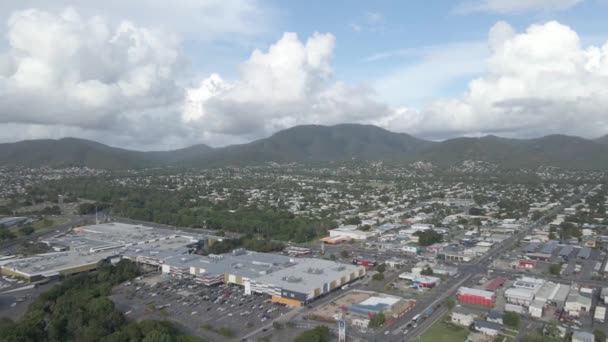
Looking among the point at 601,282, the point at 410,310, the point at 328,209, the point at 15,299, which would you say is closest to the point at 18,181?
the point at 328,209

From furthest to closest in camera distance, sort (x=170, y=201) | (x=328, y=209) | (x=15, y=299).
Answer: (x=170, y=201)
(x=328, y=209)
(x=15, y=299)

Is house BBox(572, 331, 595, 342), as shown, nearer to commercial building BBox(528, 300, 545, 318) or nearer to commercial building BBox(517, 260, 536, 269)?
commercial building BBox(528, 300, 545, 318)

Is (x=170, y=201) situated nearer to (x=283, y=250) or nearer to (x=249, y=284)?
(x=283, y=250)

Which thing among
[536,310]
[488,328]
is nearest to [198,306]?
[488,328]

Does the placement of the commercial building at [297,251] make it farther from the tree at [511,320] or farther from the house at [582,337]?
the house at [582,337]

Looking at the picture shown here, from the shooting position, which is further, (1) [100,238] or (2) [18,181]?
(2) [18,181]

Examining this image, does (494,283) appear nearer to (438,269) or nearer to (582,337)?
(438,269)

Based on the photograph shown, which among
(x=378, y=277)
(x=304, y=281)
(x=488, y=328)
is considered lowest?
(x=488, y=328)
